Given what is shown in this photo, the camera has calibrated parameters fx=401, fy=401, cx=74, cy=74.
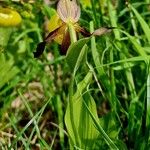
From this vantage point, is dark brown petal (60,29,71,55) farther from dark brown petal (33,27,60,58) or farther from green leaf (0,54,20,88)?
green leaf (0,54,20,88)

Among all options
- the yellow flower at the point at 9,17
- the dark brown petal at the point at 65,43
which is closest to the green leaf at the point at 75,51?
the dark brown petal at the point at 65,43

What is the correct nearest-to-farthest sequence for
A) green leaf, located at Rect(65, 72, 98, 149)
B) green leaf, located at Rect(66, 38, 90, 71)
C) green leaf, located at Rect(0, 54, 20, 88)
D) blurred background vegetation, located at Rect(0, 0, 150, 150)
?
green leaf, located at Rect(66, 38, 90, 71) → green leaf, located at Rect(65, 72, 98, 149) → blurred background vegetation, located at Rect(0, 0, 150, 150) → green leaf, located at Rect(0, 54, 20, 88)

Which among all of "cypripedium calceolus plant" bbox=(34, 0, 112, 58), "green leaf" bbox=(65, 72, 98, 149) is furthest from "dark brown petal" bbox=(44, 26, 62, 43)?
"green leaf" bbox=(65, 72, 98, 149)

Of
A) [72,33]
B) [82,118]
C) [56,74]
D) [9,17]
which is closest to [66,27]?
[72,33]

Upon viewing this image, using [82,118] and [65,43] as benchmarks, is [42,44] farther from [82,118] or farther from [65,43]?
[82,118]

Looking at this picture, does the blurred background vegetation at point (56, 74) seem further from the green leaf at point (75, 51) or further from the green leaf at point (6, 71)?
the green leaf at point (75, 51)

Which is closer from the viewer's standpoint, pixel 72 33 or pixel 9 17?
pixel 72 33

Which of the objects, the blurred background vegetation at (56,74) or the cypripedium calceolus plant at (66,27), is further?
the blurred background vegetation at (56,74)

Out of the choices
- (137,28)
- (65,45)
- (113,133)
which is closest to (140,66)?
(137,28)
